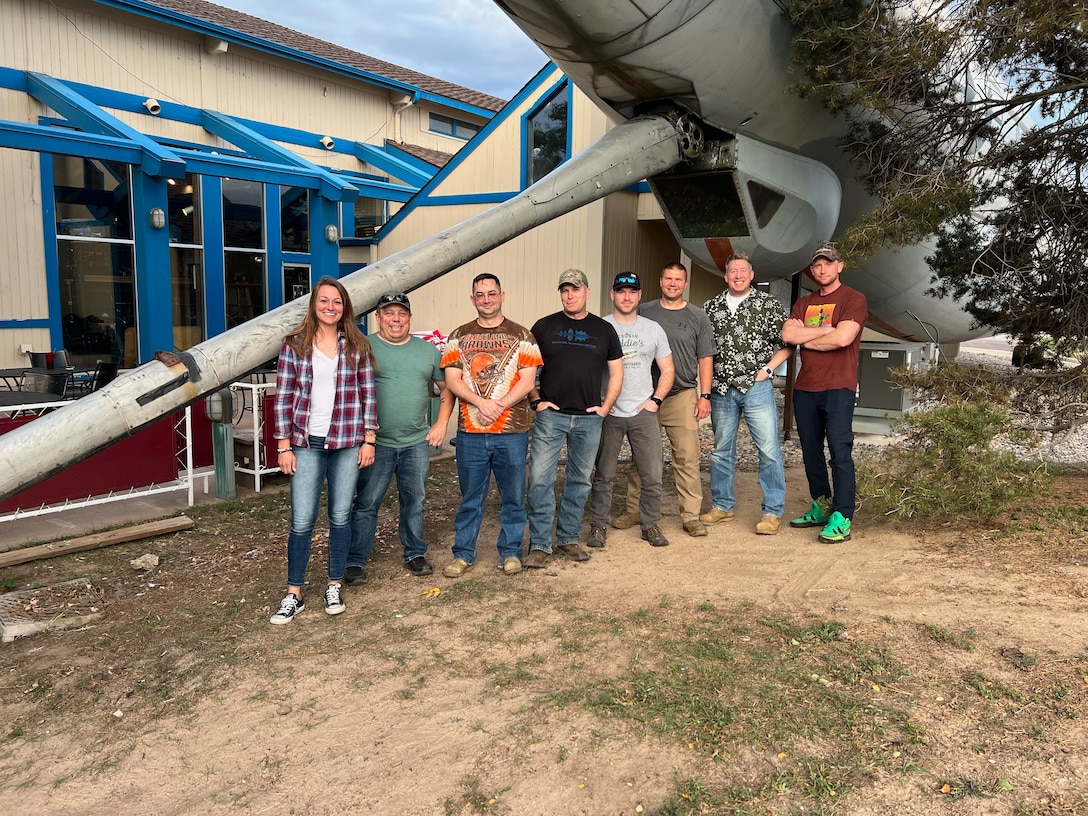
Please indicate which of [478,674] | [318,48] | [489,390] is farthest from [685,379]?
[318,48]

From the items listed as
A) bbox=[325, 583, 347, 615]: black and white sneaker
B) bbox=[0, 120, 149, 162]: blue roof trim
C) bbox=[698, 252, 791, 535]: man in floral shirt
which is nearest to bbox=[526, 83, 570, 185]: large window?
bbox=[0, 120, 149, 162]: blue roof trim

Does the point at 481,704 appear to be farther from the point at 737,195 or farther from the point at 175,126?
the point at 175,126

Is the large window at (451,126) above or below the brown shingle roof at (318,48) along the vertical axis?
below

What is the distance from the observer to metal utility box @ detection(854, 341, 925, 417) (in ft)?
32.1

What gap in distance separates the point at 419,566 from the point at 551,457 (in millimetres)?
1084

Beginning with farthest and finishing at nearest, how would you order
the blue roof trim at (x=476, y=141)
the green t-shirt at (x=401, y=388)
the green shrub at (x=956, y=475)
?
the blue roof trim at (x=476, y=141) < the green shrub at (x=956, y=475) < the green t-shirt at (x=401, y=388)

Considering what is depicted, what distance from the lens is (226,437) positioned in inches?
270

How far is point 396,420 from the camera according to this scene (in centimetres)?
471

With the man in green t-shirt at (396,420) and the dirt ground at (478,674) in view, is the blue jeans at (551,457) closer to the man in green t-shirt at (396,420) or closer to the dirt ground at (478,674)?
the dirt ground at (478,674)

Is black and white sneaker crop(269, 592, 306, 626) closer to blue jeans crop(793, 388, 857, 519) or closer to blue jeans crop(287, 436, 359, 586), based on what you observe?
blue jeans crop(287, 436, 359, 586)

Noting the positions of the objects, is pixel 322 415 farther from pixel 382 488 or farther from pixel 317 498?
pixel 382 488

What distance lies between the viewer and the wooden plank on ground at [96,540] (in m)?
5.26

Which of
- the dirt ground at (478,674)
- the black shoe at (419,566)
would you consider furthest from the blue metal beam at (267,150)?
the black shoe at (419,566)

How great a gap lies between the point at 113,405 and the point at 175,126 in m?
12.6
